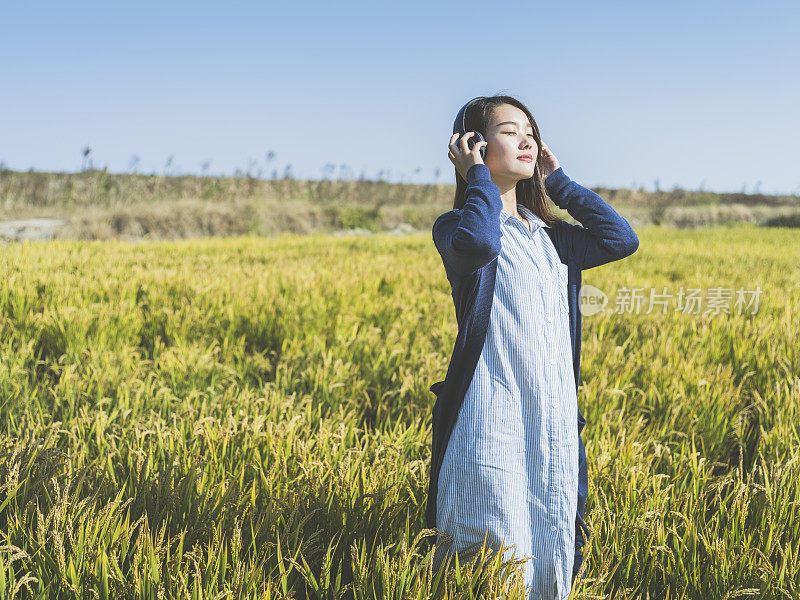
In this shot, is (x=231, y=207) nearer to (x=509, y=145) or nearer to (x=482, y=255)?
(x=509, y=145)

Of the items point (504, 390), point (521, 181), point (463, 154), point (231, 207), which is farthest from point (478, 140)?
point (231, 207)

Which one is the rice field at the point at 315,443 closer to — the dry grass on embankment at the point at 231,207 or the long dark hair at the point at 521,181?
the long dark hair at the point at 521,181

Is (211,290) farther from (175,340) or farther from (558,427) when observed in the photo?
(558,427)

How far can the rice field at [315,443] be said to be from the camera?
1.33 metres

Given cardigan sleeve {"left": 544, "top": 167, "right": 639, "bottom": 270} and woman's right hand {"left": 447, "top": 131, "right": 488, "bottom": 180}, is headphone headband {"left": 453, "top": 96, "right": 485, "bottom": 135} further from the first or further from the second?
cardigan sleeve {"left": 544, "top": 167, "right": 639, "bottom": 270}

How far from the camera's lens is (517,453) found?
1.25 m

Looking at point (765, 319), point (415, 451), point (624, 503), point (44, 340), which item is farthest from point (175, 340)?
point (765, 319)

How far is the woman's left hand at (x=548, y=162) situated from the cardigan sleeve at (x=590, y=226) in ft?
0.04

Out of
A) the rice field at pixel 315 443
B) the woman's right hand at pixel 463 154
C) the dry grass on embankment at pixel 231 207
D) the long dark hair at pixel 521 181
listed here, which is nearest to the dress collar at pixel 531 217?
the long dark hair at pixel 521 181

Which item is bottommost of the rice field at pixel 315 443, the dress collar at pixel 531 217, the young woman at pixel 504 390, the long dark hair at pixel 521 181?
the rice field at pixel 315 443

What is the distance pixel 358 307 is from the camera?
3924 mm

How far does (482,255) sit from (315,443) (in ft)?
3.73

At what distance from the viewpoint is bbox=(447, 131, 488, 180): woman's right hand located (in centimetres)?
131

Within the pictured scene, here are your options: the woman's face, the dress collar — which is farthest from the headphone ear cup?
the dress collar
